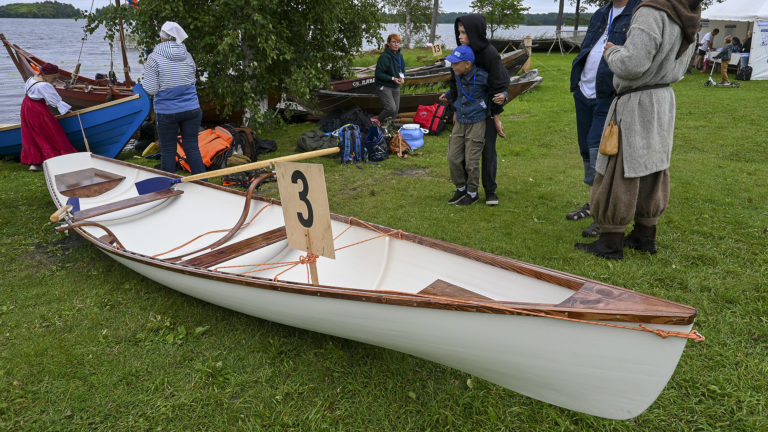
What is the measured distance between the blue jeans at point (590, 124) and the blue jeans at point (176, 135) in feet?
14.1

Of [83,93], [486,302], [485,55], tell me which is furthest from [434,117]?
[486,302]

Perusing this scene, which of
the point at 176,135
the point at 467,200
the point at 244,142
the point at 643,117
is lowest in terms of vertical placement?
the point at 467,200

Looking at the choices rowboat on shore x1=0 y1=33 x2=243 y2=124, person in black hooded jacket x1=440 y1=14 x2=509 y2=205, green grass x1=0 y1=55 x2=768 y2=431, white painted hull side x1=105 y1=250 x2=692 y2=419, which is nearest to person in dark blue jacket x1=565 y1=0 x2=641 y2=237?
person in black hooded jacket x1=440 y1=14 x2=509 y2=205

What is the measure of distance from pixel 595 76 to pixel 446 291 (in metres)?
2.41

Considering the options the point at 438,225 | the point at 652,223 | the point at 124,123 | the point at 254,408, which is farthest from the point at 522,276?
the point at 124,123

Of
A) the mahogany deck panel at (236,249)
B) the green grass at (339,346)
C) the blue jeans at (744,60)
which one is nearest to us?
the green grass at (339,346)

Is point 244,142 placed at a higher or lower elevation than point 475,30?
lower

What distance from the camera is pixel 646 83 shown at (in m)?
3.06

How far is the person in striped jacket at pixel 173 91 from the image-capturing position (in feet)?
16.7

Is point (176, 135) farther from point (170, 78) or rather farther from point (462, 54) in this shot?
point (462, 54)

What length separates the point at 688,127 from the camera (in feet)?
26.6

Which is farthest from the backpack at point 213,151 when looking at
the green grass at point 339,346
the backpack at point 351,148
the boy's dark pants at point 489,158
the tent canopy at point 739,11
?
the tent canopy at point 739,11

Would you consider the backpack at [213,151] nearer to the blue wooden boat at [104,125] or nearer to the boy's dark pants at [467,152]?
the blue wooden boat at [104,125]

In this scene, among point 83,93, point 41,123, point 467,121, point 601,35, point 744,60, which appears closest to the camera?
point 601,35
